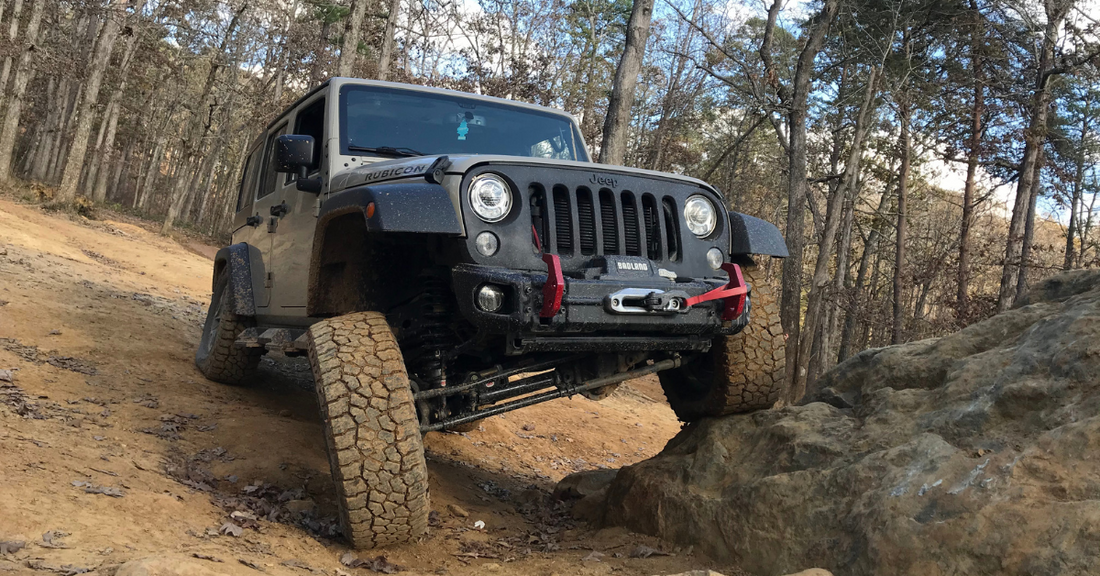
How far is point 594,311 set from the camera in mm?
3578

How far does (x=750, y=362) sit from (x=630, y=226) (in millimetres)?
1065

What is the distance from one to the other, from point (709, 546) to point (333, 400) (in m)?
1.89

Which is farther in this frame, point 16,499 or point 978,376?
point 978,376

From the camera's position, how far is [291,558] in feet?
11.2

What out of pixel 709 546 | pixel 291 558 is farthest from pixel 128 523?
pixel 709 546

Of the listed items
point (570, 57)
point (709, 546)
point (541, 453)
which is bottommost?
point (541, 453)

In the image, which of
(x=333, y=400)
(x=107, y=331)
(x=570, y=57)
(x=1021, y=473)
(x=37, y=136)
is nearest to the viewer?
(x=1021, y=473)

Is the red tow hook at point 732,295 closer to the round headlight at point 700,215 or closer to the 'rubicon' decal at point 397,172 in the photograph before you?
the round headlight at point 700,215

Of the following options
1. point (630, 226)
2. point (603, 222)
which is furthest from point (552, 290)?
point (630, 226)

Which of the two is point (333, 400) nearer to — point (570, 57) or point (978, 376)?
point (978, 376)

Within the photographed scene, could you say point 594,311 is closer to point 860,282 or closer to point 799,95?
point 799,95

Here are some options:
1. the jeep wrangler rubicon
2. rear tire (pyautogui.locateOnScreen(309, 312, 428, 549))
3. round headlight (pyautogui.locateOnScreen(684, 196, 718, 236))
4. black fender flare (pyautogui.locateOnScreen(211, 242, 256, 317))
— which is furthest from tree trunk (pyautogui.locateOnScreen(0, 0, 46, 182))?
round headlight (pyautogui.locateOnScreen(684, 196, 718, 236))

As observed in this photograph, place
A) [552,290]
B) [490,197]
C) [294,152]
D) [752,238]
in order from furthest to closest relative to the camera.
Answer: [294,152] < [752,238] < [490,197] < [552,290]

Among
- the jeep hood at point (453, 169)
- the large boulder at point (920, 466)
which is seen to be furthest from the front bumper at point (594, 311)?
the large boulder at point (920, 466)
